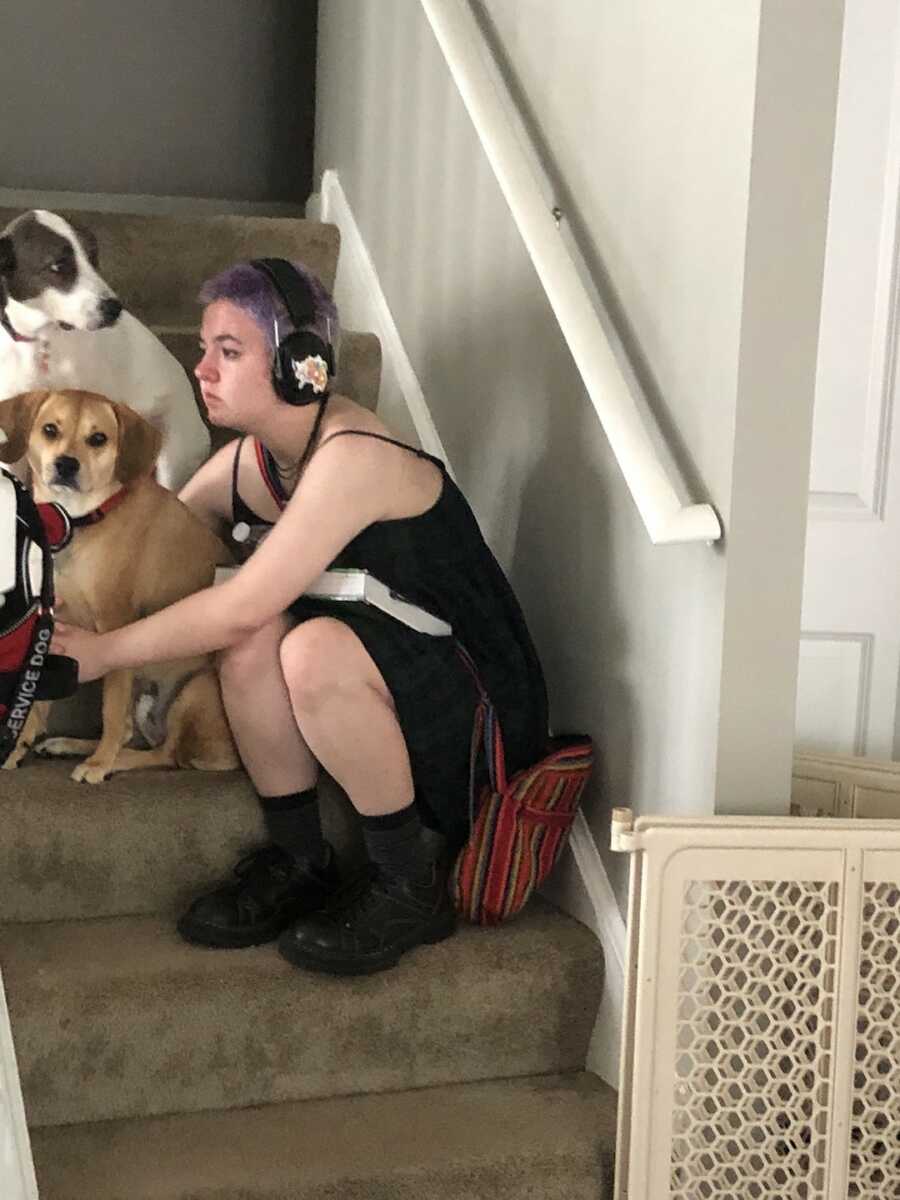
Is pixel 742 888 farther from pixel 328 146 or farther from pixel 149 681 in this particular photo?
pixel 328 146

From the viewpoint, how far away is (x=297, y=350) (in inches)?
65.7

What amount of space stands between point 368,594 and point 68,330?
67 centimetres

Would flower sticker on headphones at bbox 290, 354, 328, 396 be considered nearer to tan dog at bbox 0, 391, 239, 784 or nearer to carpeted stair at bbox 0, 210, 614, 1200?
tan dog at bbox 0, 391, 239, 784

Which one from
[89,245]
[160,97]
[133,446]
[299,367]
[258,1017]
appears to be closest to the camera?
[258,1017]

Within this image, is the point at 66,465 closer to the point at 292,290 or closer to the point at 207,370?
the point at 207,370

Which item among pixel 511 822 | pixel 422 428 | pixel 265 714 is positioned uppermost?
pixel 422 428

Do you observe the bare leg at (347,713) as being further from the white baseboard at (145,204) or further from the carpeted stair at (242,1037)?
the white baseboard at (145,204)

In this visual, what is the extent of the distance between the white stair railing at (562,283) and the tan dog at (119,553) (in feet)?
1.89

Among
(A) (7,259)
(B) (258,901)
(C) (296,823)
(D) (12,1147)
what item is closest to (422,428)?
(A) (7,259)

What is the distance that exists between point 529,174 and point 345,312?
0.90 metres

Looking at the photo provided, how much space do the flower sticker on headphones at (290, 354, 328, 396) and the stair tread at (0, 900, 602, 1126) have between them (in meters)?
0.70

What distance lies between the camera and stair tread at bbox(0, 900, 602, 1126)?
59.1 inches

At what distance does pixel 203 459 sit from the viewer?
213 cm

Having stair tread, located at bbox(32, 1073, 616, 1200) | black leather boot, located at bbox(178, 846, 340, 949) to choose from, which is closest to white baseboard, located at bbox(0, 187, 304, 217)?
black leather boot, located at bbox(178, 846, 340, 949)
